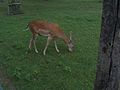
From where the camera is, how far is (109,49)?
16.2 feet

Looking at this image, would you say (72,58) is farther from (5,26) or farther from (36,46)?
(5,26)

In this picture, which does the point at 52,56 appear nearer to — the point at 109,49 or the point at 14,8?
the point at 109,49

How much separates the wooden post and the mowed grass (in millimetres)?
2377

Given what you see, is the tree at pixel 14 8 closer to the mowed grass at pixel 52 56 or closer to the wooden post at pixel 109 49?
the mowed grass at pixel 52 56

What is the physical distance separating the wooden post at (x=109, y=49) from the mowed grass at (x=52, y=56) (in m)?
2.38

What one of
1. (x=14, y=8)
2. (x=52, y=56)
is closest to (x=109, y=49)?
(x=52, y=56)

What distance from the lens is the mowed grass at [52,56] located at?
26.1 ft

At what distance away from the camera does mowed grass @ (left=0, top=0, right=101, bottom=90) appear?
795 centimetres

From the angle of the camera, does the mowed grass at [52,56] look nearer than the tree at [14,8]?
Yes

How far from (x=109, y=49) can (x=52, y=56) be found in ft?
16.7

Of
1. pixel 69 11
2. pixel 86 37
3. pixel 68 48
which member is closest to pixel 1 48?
pixel 68 48

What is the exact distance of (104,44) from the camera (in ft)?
16.3

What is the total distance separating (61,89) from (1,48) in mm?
3965

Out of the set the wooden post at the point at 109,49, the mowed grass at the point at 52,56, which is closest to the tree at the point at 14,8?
the mowed grass at the point at 52,56
